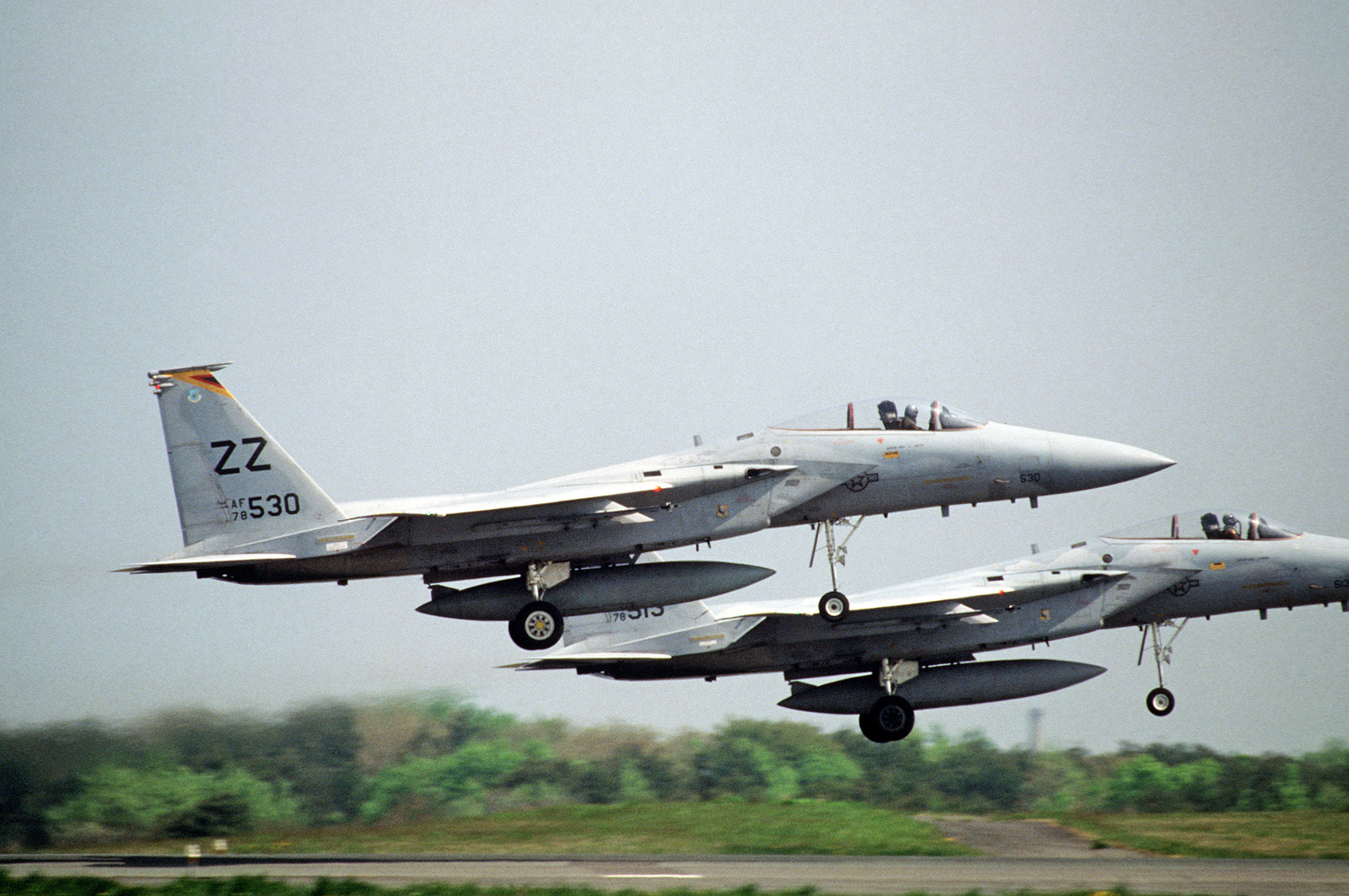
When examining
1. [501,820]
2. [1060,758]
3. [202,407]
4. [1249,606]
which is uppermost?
[202,407]

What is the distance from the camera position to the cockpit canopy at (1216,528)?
28344 millimetres

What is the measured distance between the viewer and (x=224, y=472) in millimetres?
22469

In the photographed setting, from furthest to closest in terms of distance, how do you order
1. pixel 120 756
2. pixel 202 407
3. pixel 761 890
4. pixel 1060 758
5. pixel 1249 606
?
pixel 1060 758 → pixel 120 756 → pixel 1249 606 → pixel 202 407 → pixel 761 890

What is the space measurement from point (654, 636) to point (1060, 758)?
18784mm

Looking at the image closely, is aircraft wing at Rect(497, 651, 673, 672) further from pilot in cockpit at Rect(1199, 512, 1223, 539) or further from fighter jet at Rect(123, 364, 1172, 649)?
pilot in cockpit at Rect(1199, 512, 1223, 539)

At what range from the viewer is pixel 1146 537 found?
2853 cm

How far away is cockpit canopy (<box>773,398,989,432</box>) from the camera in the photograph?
77.0ft

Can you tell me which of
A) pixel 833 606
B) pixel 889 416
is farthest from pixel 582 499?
pixel 889 416

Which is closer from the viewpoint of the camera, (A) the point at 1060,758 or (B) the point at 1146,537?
(B) the point at 1146,537

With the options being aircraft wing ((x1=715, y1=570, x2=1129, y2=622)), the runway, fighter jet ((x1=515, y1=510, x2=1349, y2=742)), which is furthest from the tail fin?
aircraft wing ((x1=715, y1=570, x2=1129, y2=622))

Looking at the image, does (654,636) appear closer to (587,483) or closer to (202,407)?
(587,483)

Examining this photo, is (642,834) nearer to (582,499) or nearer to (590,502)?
(590,502)

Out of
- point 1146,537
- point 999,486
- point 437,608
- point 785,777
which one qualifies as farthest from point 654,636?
point 785,777

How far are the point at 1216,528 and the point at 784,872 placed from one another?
1182 cm
